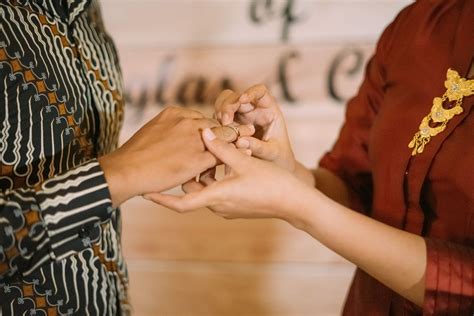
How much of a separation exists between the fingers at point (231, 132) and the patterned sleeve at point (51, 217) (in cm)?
18

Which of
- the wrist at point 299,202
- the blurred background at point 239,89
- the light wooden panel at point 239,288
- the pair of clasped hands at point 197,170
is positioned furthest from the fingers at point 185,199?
the light wooden panel at point 239,288

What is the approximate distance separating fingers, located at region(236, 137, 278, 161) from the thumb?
63 millimetres

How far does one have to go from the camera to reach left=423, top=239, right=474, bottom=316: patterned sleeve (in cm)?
75

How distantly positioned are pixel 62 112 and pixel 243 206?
11.0 inches

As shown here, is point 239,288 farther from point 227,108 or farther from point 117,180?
point 117,180

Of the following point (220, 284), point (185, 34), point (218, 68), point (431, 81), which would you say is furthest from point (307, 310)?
point (431, 81)

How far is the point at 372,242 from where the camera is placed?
79 centimetres

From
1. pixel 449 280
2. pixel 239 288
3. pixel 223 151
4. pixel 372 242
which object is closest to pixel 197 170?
pixel 223 151

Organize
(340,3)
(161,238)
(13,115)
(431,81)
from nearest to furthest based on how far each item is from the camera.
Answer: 1. (13,115)
2. (431,81)
3. (340,3)
4. (161,238)

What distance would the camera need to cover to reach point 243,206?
78cm

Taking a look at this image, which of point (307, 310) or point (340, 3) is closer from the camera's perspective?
point (340, 3)

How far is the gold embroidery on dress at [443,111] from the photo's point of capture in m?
0.82

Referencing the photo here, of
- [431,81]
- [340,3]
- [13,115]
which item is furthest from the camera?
[340,3]

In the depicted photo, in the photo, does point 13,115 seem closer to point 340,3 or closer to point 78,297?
point 78,297
